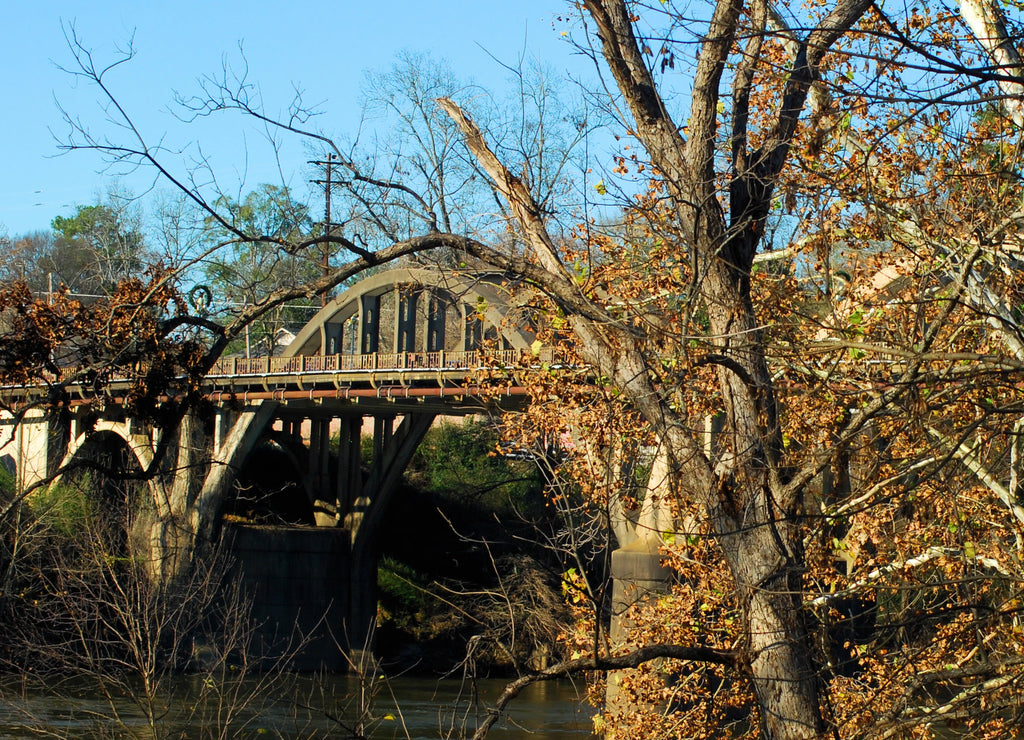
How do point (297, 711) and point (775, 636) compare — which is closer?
point (775, 636)

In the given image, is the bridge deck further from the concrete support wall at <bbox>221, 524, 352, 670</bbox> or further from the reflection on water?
the reflection on water

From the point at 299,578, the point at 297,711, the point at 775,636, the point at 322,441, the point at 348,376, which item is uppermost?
the point at 348,376

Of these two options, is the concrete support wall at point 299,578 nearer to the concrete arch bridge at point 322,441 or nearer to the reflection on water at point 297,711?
the concrete arch bridge at point 322,441

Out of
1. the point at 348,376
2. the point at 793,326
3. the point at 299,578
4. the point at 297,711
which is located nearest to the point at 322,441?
the point at 299,578

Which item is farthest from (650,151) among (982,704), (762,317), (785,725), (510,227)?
Answer: (982,704)

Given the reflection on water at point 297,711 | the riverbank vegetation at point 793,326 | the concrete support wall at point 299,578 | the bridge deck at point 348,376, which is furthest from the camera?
the concrete support wall at point 299,578

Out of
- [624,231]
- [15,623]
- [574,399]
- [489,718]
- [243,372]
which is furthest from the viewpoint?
[243,372]

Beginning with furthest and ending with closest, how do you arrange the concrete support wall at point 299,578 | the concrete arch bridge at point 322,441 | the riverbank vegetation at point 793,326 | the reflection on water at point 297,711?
the concrete support wall at point 299,578, the concrete arch bridge at point 322,441, the reflection on water at point 297,711, the riverbank vegetation at point 793,326

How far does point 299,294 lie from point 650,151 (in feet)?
6.69

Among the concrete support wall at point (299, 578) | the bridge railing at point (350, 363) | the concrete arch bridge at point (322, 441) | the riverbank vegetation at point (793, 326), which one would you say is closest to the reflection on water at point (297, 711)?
the concrete arch bridge at point (322, 441)

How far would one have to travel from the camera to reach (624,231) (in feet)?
28.4

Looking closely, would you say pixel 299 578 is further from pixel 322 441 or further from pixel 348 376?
pixel 348 376

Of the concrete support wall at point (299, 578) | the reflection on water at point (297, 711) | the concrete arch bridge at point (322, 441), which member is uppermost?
the concrete arch bridge at point (322, 441)

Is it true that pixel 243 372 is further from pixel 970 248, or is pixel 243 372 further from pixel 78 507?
pixel 970 248
